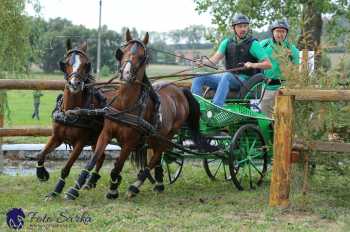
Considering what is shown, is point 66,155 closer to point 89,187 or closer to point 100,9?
point 89,187

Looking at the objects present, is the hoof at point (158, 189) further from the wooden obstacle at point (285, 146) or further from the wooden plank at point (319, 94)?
the wooden plank at point (319, 94)

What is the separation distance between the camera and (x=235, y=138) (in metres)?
8.93

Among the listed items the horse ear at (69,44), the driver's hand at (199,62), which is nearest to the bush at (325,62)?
the driver's hand at (199,62)

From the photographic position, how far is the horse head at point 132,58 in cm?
768

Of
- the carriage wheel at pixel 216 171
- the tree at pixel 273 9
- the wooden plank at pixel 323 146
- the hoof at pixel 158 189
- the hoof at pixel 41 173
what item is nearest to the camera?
the wooden plank at pixel 323 146

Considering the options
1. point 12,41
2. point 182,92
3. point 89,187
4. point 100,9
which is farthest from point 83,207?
point 100,9

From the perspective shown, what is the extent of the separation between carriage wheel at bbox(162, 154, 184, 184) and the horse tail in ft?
1.19

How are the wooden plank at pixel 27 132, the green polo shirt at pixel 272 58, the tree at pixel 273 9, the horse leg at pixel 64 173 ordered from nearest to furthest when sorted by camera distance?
the horse leg at pixel 64 173 → the green polo shirt at pixel 272 58 → the wooden plank at pixel 27 132 → the tree at pixel 273 9

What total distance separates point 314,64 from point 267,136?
1594 mm

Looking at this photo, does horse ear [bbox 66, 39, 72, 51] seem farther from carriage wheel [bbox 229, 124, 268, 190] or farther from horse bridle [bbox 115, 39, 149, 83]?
carriage wheel [bbox 229, 124, 268, 190]

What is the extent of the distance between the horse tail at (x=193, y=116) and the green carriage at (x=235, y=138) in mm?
79

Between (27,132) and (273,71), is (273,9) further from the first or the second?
(27,132)

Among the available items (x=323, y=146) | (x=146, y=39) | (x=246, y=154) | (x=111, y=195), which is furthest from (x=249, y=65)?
(x=111, y=195)

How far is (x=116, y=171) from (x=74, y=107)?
924 mm
